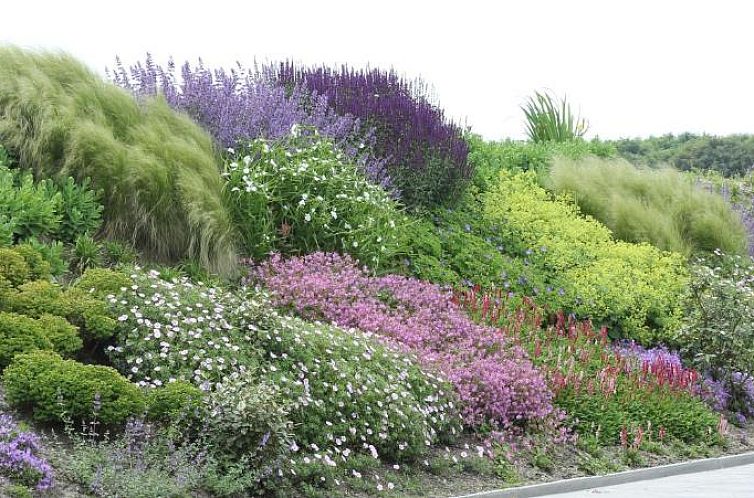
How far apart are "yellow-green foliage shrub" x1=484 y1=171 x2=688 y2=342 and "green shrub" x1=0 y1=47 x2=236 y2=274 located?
4.59m

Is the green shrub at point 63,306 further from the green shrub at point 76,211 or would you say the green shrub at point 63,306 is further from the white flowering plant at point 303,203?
the white flowering plant at point 303,203

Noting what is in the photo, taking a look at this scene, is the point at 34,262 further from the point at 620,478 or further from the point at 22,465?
the point at 620,478

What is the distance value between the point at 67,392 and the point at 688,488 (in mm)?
4254

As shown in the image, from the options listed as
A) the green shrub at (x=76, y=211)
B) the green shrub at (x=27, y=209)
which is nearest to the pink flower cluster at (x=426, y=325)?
the green shrub at (x=76, y=211)

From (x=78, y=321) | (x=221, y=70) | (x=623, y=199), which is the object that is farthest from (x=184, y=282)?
(x=623, y=199)

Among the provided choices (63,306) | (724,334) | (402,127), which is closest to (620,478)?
(724,334)

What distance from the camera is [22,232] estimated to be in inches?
296

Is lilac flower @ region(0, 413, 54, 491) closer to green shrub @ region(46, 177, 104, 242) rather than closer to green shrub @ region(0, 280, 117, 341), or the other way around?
green shrub @ region(0, 280, 117, 341)

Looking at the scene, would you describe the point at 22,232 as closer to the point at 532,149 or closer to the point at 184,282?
the point at 184,282

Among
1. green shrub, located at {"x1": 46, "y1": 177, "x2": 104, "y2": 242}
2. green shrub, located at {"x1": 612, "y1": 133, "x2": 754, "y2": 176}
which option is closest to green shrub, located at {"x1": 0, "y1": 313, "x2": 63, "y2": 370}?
green shrub, located at {"x1": 46, "y1": 177, "x2": 104, "y2": 242}

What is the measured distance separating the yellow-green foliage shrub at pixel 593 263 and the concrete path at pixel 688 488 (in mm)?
3508

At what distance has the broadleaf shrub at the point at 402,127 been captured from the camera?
11.9m

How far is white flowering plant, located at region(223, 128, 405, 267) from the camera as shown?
9031 mm

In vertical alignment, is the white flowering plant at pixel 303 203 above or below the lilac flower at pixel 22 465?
above
